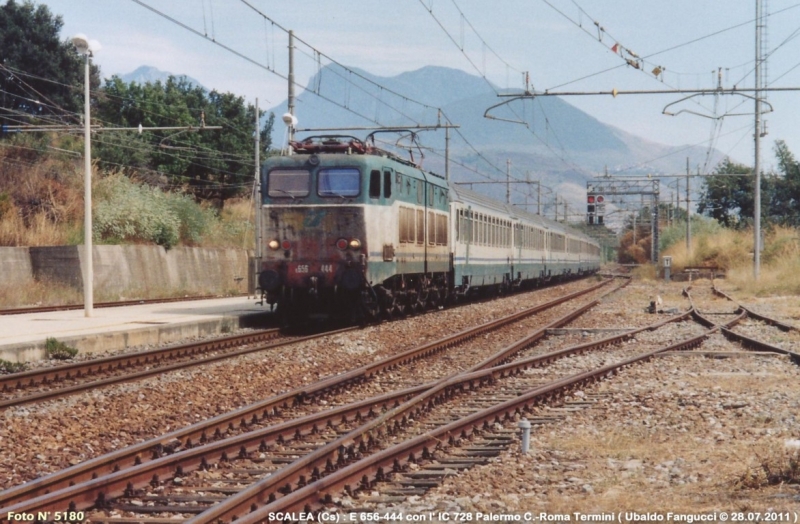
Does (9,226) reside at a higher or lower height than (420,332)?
higher

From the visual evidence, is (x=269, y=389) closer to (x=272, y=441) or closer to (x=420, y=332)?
(x=272, y=441)

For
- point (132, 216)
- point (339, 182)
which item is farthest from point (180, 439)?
point (132, 216)

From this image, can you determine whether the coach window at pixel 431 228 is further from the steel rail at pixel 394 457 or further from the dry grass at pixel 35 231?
the dry grass at pixel 35 231

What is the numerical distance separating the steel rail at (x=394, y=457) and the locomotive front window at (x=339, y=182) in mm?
7720

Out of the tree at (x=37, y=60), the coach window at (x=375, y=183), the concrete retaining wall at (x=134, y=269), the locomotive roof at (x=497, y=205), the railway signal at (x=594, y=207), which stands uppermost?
the tree at (x=37, y=60)

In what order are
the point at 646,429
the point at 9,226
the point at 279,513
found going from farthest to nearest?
1. the point at 9,226
2. the point at 646,429
3. the point at 279,513

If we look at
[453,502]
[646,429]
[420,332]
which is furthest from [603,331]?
[453,502]

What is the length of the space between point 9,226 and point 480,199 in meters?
13.7

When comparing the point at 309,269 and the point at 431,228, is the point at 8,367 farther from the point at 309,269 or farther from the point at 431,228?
the point at 431,228

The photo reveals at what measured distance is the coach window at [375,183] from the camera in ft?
59.7

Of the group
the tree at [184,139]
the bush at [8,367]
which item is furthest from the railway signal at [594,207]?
the bush at [8,367]

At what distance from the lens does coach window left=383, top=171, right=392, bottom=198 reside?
726 inches

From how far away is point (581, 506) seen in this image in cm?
598

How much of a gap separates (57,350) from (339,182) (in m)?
6.26
